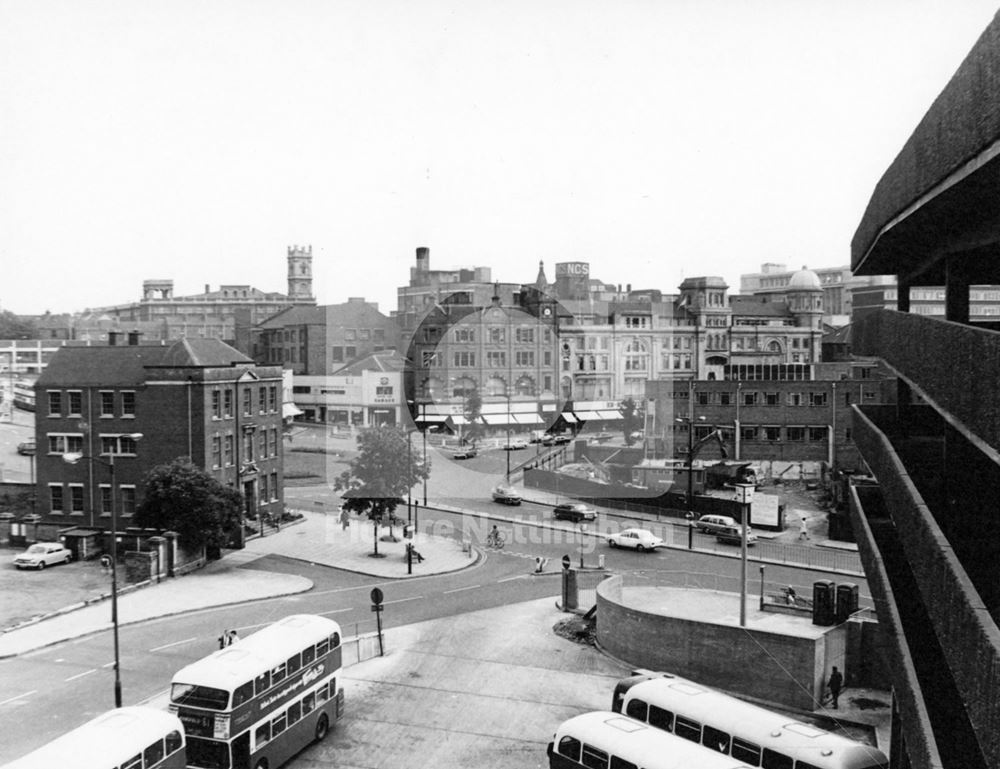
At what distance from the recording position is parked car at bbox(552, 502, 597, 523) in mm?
49938

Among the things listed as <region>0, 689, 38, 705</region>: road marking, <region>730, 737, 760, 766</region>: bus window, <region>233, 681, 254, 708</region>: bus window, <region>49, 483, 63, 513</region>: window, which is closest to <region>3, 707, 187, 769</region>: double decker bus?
<region>233, 681, 254, 708</region>: bus window

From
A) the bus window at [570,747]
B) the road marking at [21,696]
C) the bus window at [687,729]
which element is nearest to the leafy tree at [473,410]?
the road marking at [21,696]

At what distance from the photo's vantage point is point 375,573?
39.6m

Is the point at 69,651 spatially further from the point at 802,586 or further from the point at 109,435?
the point at 802,586

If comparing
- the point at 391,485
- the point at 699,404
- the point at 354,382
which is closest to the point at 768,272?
the point at 354,382

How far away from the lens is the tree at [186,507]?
3962cm

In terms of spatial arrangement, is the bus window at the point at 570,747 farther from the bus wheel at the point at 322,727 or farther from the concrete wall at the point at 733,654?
the concrete wall at the point at 733,654

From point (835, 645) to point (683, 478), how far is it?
28.8m

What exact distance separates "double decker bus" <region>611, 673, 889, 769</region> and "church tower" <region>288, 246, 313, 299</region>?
149852mm

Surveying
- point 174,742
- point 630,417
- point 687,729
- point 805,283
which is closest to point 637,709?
point 687,729

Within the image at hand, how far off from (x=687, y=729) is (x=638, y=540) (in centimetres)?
2482

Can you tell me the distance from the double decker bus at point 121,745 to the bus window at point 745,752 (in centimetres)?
1010

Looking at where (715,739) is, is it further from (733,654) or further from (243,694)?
(243,694)

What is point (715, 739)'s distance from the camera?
693 inches
